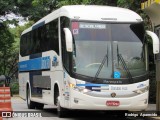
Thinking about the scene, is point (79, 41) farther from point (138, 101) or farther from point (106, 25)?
point (138, 101)

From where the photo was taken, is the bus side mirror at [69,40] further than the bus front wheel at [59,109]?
No

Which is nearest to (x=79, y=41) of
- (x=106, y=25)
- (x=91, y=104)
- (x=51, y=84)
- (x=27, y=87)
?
(x=106, y=25)

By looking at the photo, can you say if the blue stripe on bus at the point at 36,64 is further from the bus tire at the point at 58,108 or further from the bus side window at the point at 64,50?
the bus side window at the point at 64,50

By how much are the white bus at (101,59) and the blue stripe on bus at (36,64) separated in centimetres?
188

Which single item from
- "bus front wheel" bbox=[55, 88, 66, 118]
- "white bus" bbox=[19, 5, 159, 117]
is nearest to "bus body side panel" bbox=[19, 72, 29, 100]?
"bus front wheel" bbox=[55, 88, 66, 118]

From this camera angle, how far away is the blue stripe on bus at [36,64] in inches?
675

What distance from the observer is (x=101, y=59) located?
13.2 m

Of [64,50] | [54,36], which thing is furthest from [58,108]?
[54,36]

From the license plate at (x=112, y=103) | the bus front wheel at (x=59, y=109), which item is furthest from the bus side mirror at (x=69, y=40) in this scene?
the bus front wheel at (x=59, y=109)

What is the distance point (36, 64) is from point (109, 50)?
6353 mm

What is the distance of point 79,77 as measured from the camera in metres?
13.0

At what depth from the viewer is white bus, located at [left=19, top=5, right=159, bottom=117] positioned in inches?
508

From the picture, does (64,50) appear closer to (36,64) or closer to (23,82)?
(36,64)

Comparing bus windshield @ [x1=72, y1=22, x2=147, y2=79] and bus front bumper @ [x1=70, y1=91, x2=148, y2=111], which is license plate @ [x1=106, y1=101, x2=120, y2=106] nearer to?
bus front bumper @ [x1=70, y1=91, x2=148, y2=111]
